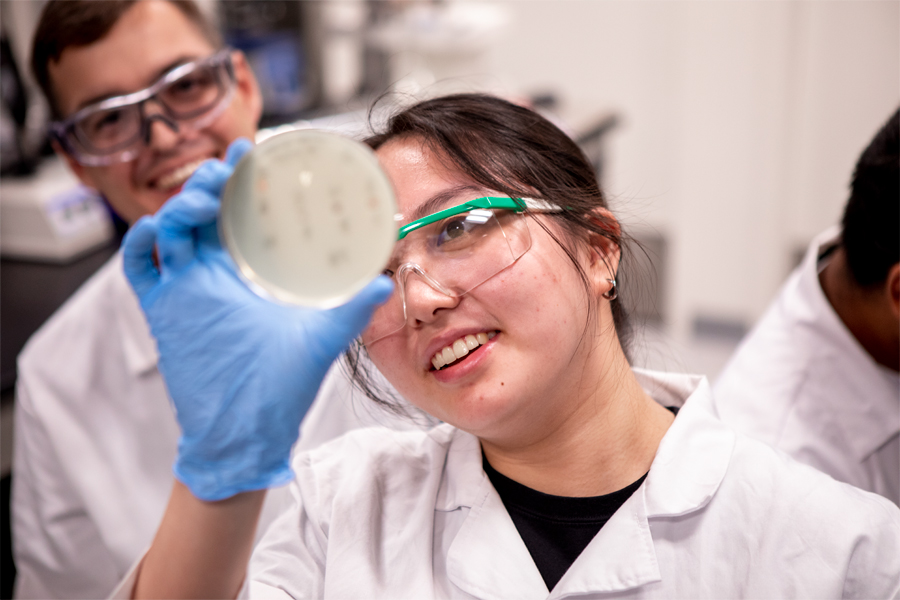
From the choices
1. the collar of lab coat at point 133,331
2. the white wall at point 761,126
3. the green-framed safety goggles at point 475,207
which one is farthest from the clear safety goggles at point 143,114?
the white wall at point 761,126

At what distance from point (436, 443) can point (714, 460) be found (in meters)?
0.46

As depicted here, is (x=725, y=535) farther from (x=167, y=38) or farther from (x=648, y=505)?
(x=167, y=38)

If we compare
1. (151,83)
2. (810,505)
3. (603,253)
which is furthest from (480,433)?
(151,83)

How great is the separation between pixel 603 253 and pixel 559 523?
1.40 feet

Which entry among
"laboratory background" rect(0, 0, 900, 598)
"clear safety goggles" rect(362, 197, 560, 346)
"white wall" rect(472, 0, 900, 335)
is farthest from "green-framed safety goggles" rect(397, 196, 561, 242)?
"white wall" rect(472, 0, 900, 335)

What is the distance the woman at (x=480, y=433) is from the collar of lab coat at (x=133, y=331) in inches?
29.2

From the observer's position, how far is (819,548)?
1.00m

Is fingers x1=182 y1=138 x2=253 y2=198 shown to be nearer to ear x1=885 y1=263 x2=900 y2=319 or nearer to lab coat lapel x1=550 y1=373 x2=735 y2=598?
lab coat lapel x1=550 y1=373 x2=735 y2=598

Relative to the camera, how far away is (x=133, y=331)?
A: 72.7 inches

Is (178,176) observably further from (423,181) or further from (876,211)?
(876,211)

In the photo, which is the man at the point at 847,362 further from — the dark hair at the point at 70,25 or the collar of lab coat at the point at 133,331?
the dark hair at the point at 70,25

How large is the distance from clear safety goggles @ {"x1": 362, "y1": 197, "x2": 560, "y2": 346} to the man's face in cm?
93

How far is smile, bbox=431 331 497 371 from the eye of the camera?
99cm

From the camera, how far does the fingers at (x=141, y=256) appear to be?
0.92m
